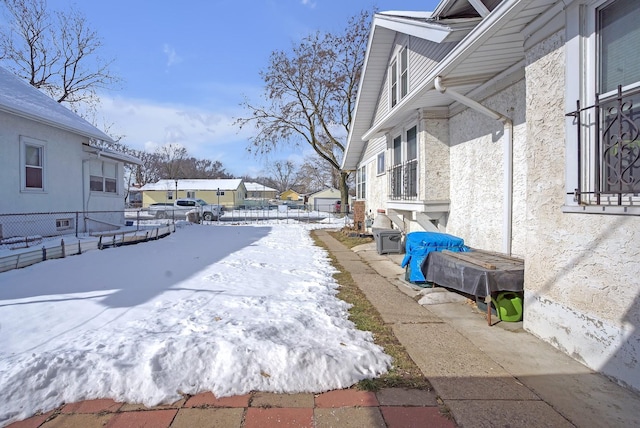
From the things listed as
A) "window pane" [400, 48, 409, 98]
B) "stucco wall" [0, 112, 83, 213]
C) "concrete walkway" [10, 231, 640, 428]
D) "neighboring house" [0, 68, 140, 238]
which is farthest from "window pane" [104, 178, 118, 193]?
"concrete walkway" [10, 231, 640, 428]

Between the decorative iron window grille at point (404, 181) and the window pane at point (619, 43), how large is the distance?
5078mm

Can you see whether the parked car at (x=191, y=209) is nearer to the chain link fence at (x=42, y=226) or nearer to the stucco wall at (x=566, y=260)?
the chain link fence at (x=42, y=226)

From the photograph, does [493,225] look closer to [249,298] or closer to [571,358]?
[571,358]

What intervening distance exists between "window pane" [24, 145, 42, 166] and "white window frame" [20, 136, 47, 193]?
0.04 meters

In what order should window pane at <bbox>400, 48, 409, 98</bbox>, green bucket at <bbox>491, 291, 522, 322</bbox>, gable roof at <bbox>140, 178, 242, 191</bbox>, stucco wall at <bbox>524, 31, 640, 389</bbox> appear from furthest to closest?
gable roof at <bbox>140, 178, 242, 191</bbox> → window pane at <bbox>400, 48, 409, 98</bbox> → green bucket at <bbox>491, 291, 522, 322</bbox> → stucco wall at <bbox>524, 31, 640, 389</bbox>

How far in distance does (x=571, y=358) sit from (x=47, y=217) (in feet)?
42.3

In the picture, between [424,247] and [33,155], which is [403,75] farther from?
[33,155]

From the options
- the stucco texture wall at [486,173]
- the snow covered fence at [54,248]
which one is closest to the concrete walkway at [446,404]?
the stucco texture wall at [486,173]

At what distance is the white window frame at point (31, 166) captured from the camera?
379 inches

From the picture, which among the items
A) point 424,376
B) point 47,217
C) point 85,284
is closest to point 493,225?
point 424,376

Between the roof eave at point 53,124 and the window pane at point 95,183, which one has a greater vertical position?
the roof eave at point 53,124

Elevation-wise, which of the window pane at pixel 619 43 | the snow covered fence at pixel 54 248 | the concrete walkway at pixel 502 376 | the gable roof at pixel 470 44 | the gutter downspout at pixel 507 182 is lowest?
the concrete walkway at pixel 502 376

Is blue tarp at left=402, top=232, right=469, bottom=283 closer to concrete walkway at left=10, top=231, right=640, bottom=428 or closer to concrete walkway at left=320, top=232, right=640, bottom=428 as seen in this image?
concrete walkway at left=320, top=232, right=640, bottom=428

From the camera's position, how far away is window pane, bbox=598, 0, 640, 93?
2.78 metres
